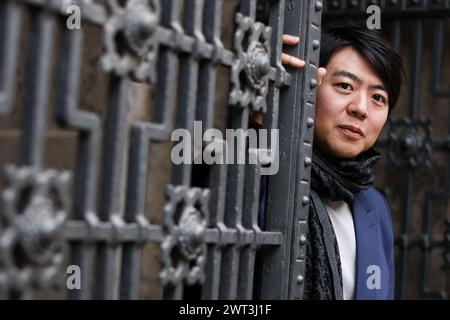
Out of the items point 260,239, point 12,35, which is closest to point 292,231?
point 260,239

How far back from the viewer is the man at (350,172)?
2932 mm

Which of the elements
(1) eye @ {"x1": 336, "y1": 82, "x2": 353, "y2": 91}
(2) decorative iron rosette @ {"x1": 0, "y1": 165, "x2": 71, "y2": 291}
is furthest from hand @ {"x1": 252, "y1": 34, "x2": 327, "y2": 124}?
(2) decorative iron rosette @ {"x1": 0, "y1": 165, "x2": 71, "y2": 291}

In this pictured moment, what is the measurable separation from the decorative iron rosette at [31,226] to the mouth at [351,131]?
1632 mm

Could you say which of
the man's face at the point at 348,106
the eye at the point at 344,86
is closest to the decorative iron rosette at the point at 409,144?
the man's face at the point at 348,106

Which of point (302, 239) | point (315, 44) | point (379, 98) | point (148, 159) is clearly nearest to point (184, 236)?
point (148, 159)

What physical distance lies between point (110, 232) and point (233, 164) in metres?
0.55

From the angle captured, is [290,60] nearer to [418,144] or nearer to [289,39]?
[289,39]

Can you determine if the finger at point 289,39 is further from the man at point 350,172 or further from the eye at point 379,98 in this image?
the eye at point 379,98

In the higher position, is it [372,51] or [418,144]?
[372,51]

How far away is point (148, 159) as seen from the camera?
6.39ft

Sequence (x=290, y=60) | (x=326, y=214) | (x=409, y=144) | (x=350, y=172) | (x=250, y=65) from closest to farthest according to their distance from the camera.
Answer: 1. (x=250, y=65)
2. (x=290, y=60)
3. (x=326, y=214)
4. (x=350, y=172)
5. (x=409, y=144)

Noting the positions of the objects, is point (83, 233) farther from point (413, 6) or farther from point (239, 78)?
point (413, 6)

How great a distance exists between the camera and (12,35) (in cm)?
150

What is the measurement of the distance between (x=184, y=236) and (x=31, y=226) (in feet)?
1.58
